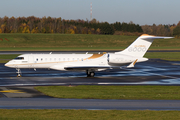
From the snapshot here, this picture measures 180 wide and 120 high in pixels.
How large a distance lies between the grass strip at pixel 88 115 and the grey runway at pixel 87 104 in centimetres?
117

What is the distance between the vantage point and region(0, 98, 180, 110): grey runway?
1695 cm

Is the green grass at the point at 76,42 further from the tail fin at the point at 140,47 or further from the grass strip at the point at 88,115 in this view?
the grass strip at the point at 88,115

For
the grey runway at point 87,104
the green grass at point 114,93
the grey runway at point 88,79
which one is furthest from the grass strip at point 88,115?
the grey runway at point 88,79

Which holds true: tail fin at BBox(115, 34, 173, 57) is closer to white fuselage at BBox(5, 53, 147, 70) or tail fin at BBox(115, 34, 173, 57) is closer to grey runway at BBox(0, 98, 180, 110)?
white fuselage at BBox(5, 53, 147, 70)

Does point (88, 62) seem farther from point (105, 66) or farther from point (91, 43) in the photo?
point (91, 43)

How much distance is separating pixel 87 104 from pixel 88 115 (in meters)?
2.88

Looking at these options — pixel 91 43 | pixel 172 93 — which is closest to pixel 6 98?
pixel 172 93

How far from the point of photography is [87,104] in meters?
17.8

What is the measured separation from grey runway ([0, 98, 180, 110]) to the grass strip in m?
1.17

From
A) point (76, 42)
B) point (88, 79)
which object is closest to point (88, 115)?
point (88, 79)

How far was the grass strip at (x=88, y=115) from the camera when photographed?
47.2 feet

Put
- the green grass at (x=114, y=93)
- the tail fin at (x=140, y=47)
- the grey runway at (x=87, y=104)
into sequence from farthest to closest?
1. the tail fin at (x=140, y=47)
2. the green grass at (x=114, y=93)
3. the grey runway at (x=87, y=104)

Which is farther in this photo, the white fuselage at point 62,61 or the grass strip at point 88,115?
the white fuselage at point 62,61

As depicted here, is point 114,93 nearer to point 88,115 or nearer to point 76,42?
point 88,115
